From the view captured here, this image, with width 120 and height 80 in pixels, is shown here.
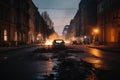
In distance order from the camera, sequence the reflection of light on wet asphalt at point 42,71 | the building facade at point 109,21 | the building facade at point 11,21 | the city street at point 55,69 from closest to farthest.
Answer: the city street at point 55,69 → the reflection of light on wet asphalt at point 42,71 → the building facade at point 11,21 → the building facade at point 109,21

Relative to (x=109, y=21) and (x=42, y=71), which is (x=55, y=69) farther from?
(x=109, y=21)

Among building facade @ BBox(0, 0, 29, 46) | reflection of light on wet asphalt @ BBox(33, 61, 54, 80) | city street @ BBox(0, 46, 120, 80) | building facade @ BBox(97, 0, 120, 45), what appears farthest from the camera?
building facade @ BBox(97, 0, 120, 45)

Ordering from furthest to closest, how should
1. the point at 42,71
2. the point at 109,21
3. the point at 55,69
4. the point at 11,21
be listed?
the point at 109,21 → the point at 11,21 → the point at 55,69 → the point at 42,71

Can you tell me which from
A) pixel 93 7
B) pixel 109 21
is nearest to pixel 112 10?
pixel 109 21

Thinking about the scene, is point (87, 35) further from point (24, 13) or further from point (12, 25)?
point (12, 25)

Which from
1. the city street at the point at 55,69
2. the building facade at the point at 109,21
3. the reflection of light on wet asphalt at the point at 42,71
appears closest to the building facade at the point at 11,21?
the building facade at the point at 109,21

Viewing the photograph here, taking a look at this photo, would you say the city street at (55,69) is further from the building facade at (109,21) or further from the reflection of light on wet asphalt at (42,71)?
the building facade at (109,21)

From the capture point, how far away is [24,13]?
8094 cm

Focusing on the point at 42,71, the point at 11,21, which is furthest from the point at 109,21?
the point at 42,71

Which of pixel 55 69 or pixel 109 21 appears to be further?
pixel 109 21

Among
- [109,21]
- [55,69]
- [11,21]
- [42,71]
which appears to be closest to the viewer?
[42,71]

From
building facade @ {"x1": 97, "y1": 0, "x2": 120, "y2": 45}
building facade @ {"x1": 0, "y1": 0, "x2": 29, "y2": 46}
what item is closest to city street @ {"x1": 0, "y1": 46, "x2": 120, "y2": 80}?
building facade @ {"x1": 0, "y1": 0, "x2": 29, "y2": 46}

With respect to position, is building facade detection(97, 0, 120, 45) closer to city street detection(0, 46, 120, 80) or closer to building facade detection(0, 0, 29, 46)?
building facade detection(0, 0, 29, 46)

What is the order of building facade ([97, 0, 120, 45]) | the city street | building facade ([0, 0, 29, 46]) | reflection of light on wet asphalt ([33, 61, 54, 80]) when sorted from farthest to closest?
1. building facade ([97, 0, 120, 45])
2. building facade ([0, 0, 29, 46])
3. reflection of light on wet asphalt ([33, 61, 54, 80])
4. the city street
